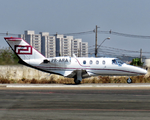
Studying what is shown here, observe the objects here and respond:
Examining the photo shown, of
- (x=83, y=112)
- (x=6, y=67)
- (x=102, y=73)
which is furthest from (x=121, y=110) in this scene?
(x=6, y=67)

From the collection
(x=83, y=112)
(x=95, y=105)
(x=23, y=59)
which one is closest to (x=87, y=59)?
(x=23, y=59)

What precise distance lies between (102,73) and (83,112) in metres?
16.5

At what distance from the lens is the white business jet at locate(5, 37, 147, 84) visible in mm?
28172

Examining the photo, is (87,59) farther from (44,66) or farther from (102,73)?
(44,66)

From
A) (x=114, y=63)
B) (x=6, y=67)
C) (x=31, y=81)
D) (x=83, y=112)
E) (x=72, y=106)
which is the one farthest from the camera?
(x=6, y=67)

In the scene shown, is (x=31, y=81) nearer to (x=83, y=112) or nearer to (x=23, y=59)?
(x=23, y=59)

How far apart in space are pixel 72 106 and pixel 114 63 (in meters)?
15.1

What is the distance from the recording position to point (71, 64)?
1115 inches

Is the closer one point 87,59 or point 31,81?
point 87,59

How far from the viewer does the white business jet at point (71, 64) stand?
1109 inches

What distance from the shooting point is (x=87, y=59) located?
28.4m

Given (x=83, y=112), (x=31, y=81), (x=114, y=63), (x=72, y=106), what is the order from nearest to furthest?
(x=83, y=112) → (x=72, y=106) → (x=114, y=63) → (x=31, y=81)

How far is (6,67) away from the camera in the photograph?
33.5 m

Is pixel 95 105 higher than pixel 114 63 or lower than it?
lower
